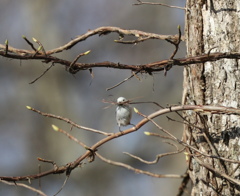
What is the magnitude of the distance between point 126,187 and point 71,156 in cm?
93

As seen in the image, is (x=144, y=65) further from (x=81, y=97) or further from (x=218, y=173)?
(x=81, y=97)

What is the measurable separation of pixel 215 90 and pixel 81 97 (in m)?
5.91

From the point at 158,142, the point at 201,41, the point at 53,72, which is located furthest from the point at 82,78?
the point at 201,41

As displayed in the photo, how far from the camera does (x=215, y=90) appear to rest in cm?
252

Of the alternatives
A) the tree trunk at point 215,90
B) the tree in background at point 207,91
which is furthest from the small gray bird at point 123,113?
the tree trunk at point 215,90

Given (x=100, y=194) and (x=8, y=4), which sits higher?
(x=8, y=4)

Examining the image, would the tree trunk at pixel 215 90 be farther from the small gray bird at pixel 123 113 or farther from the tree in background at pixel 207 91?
the small gray bird at pixel 123 113

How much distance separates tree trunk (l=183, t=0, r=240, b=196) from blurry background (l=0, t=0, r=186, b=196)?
15.6 feet

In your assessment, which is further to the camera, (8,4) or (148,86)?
(8,4)

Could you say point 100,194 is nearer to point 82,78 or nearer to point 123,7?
point 82,78

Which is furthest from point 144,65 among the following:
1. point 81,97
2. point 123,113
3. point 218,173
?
point 81,97

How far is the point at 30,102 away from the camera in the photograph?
27.7 feet

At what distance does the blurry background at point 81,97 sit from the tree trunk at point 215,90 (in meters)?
4.76

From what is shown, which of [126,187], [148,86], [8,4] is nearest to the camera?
[148,86]
